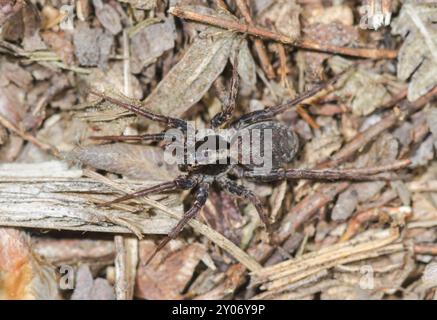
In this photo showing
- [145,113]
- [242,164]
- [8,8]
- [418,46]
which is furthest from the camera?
[242,164]

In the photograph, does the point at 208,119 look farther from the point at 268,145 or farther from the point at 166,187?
the point at 166,187

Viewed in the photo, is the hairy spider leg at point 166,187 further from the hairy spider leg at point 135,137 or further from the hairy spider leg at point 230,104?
the hairy spider leg at point 230,104

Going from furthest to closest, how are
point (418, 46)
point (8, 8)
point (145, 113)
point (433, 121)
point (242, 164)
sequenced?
point (242, 164), point (433, 121), point (418, 46), point (145, 113), point (8, 8)

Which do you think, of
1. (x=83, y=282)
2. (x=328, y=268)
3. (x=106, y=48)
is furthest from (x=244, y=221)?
(x=106, y=48)

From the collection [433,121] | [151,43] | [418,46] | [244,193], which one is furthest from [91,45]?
[433,121]

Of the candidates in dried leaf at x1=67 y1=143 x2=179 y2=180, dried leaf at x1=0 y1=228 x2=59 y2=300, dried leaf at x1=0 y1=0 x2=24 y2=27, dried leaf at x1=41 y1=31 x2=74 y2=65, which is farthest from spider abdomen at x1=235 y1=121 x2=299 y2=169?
dried leaf at x1=0 y1=0 x2=24 y2=27

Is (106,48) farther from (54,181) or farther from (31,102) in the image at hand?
(54,181)

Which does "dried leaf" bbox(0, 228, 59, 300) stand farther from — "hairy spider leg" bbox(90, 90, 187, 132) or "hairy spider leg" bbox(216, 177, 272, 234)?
"hairy spider leg" bbox(216, 177, 272, 234)
